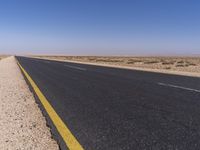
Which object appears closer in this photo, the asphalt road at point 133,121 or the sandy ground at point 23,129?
the asphalt road at point 133,121

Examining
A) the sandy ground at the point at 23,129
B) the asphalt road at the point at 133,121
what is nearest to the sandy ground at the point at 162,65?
the asphalt road at the point at 133,121

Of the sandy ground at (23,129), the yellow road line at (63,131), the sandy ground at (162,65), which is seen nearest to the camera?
the yellow road line at (63,131)

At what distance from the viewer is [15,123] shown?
5891 mm

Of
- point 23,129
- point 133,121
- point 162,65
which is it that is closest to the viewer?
point 23,129

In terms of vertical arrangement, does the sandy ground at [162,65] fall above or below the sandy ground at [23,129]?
below

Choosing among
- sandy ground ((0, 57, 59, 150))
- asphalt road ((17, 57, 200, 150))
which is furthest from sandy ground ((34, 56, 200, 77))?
sandy ground ((0, 57, 59, 150))

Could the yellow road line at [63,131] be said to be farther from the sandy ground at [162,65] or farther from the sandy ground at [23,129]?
→ the sandy ground at [162,65]

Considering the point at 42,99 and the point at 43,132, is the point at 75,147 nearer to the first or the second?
the point at 43,132

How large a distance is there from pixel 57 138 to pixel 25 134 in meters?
0.69

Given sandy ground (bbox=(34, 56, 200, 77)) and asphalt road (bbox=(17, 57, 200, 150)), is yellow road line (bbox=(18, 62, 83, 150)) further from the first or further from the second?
sandy ground (bbox=(34, 56, 200, 77))

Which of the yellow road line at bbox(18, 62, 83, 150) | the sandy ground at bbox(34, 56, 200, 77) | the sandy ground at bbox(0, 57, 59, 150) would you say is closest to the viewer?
the yellow road line at bbox(18, 62, 83, 150)

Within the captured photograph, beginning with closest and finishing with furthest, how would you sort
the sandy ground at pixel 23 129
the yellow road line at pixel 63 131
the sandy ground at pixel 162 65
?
the yellow road line at pixel 63 131, the sandy ground at pixel 23 129, the sandy ground at pixel 162 65

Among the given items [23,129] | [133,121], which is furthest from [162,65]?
[23,129]

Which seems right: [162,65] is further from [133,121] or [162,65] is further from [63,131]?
[63,131]
